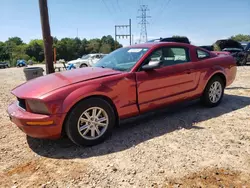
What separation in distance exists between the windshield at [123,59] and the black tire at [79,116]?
2.64 ft

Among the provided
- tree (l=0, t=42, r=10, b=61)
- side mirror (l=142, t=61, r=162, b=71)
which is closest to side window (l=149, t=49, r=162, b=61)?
side mirror (l=142, t=61, r=162, b=71)

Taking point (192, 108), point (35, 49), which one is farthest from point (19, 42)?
point (192, 108)

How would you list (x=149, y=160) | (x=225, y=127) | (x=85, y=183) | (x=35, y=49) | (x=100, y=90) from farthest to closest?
1. (x=35, y=49)
2. (x=225, y=127)
3. (x=100, y=90)
4. (x=149, y=160)
5. (x=85, y=183)

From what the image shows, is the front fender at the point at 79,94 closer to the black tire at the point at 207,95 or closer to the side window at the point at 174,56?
the side window at the point at 174,56

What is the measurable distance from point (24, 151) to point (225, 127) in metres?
3.24

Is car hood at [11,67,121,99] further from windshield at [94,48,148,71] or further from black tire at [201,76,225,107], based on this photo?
black tire at [201,76,225,107]

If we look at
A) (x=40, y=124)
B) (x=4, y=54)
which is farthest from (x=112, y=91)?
(x=4, y=54)

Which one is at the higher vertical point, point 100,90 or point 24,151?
point 100,90

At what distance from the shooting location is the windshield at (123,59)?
12.0 feet

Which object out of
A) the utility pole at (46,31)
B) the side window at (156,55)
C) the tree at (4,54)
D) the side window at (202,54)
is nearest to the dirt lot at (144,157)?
the side window at (156,55)

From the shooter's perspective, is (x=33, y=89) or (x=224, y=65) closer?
(x=33, y=89)

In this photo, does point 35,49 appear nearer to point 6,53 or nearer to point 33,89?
point 6,53

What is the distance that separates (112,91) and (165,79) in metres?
1.10

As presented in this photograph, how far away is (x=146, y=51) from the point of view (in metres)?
3.73
